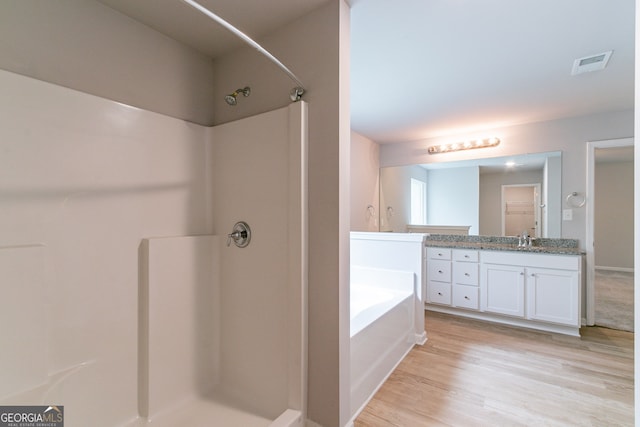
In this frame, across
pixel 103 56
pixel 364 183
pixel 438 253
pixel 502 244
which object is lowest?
pixel 438 253

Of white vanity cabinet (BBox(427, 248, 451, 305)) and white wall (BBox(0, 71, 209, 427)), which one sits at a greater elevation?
white wall (BBox(0, 71, 209, 427))

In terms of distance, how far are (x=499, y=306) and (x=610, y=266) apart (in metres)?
4.72

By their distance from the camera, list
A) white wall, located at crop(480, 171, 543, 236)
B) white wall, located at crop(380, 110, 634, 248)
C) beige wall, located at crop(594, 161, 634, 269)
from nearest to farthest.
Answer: white wall, located at crop(380, 110, 634, 248), white wall, located at crop(480, 171, 543, 236), beige wall, located at crop(594, 161, 634, 269)

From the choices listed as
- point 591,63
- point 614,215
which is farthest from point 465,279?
point 614,215

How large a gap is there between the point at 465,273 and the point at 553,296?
0.83 m

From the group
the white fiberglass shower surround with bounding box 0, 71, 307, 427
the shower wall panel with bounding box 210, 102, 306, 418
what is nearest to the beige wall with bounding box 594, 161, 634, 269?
the shower wall panel with bounding box 210, 102, 306, 418

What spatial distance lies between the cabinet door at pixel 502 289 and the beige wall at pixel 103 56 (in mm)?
3392

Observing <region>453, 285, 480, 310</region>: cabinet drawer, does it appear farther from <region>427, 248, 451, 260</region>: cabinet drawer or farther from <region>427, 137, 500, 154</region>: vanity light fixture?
<region>427, 137, 500, 154</region>: vanity light fixture

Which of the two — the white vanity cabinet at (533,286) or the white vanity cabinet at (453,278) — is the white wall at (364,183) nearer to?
the white vanity cabinet at (453,278)

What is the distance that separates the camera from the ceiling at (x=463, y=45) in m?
1.43

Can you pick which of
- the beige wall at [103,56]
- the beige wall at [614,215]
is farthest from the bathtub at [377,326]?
the beige wall at [614,215]

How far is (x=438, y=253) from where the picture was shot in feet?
11.1

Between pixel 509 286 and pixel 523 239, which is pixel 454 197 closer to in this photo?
pixel 523 239

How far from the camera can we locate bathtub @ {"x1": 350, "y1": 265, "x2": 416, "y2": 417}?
5.37 ft
